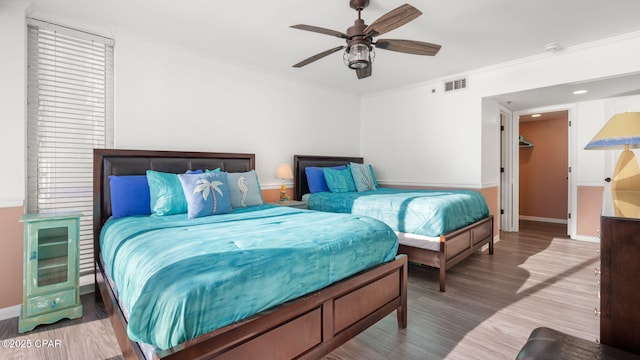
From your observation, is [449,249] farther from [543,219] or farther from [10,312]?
[543,219]

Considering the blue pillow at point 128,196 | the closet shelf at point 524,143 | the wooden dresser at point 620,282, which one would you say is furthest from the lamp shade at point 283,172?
the closet shelf at point 524,143

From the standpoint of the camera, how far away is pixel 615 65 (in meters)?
3.30

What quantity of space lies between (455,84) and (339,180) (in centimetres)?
229

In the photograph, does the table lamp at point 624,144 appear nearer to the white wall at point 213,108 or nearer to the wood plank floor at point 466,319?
the wood plank floor at point 466,319

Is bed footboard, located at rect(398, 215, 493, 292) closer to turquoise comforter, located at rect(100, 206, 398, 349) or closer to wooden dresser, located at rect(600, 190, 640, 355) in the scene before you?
turquoise comforter, located at rect(100, 206, 398, 349)

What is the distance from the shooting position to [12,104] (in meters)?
2.42

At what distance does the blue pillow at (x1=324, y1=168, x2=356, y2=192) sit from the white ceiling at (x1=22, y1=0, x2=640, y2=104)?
5.16 feet

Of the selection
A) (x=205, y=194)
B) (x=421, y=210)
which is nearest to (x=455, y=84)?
(x=421, y=210)

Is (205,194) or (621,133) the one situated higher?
(621,133)

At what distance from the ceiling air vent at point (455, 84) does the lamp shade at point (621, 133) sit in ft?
8.90

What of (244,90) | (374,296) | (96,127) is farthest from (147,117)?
(374,296)

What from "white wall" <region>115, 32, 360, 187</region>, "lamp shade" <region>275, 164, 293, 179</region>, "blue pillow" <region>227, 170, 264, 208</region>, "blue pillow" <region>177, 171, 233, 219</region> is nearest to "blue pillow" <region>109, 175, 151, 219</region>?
"blue pillow" <region>177, 171, 233, 219</region>

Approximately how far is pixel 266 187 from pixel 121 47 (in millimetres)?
2302

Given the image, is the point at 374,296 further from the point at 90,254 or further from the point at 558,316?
the point at 90,254
